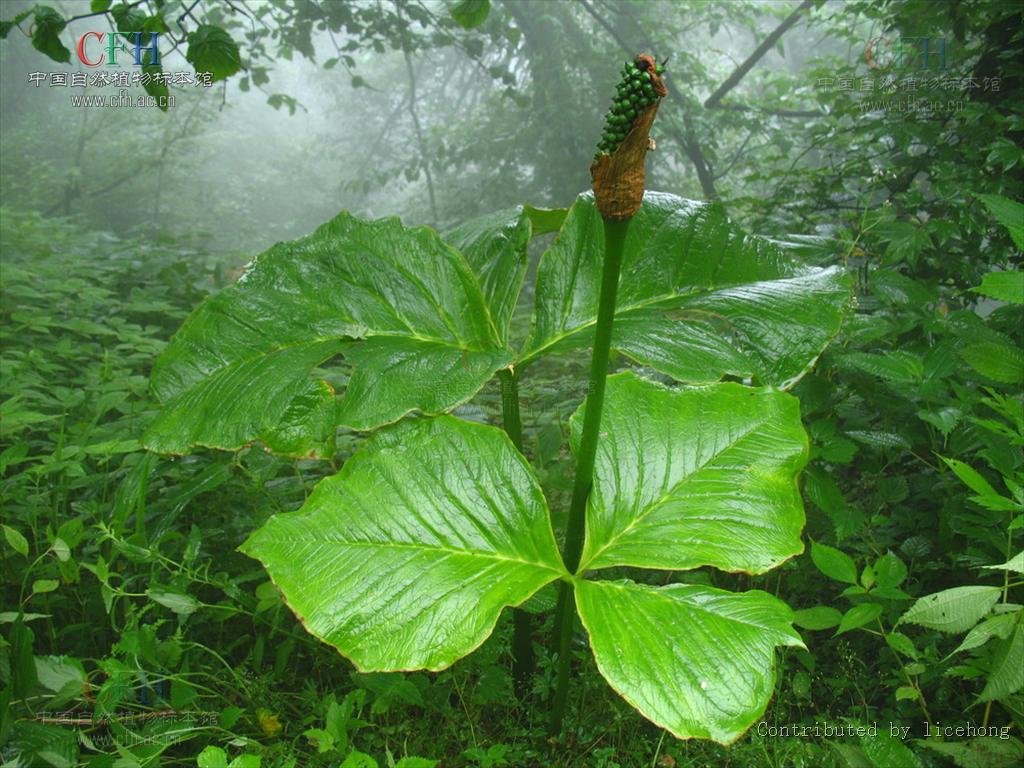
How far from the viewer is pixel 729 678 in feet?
1.99

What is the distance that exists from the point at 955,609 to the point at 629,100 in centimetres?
71

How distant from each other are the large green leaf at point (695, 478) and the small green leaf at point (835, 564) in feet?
0.60

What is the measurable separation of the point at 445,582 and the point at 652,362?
41 centimetres

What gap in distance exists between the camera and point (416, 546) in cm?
72

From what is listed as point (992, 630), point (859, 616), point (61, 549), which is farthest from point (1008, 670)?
point (61, 549)

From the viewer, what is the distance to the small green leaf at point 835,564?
872 mm

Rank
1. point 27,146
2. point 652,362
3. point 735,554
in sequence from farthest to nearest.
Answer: point 27,146 → point 652,362 → point 735,554

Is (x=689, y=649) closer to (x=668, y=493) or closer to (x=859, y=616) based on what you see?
(x=668, y=493)

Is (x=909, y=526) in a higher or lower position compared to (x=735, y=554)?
lower

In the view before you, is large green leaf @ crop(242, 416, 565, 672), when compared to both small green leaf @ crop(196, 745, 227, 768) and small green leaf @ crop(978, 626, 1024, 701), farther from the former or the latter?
small green leaf @ crop(978, 626, 1024, 701)

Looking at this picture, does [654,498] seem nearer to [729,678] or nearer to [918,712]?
[729,678]

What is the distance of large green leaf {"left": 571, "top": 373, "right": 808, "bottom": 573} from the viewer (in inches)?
28.6

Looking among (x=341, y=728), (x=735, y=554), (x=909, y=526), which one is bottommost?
(x=341, y=728)

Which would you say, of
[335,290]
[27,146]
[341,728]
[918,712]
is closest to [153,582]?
[341,728]
